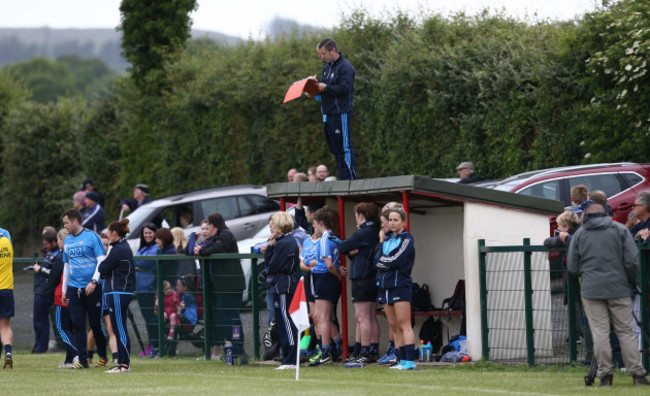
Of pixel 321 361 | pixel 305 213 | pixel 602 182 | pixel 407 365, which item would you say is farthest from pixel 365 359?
pixel 602 182

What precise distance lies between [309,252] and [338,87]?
2.26 metres

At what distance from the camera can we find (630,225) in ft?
45.4

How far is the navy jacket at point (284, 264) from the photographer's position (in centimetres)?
1455

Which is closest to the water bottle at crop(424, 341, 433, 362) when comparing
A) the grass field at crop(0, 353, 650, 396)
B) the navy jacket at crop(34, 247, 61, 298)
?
the grass field at crop(0, 353, 650, 396)

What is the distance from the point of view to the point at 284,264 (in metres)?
14.6

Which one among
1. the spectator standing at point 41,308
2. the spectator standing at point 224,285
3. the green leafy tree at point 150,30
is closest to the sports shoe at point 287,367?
the spectator standing at point 224,285

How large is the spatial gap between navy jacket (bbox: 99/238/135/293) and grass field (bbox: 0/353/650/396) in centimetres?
111

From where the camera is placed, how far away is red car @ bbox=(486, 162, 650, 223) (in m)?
18.6

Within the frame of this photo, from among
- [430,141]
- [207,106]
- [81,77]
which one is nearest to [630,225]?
[430,141]

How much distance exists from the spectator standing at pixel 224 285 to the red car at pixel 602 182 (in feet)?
16.8

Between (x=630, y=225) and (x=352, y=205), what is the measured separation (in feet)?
15.2

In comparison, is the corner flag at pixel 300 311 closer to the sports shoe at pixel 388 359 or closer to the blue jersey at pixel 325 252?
the blue jersey at pixel 325 252

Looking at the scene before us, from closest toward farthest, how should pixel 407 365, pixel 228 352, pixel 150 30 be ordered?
1. pixel 407 365
2. pixel 228 352
3. pixel 150 30

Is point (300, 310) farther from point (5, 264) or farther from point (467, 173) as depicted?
point (467, 173)
